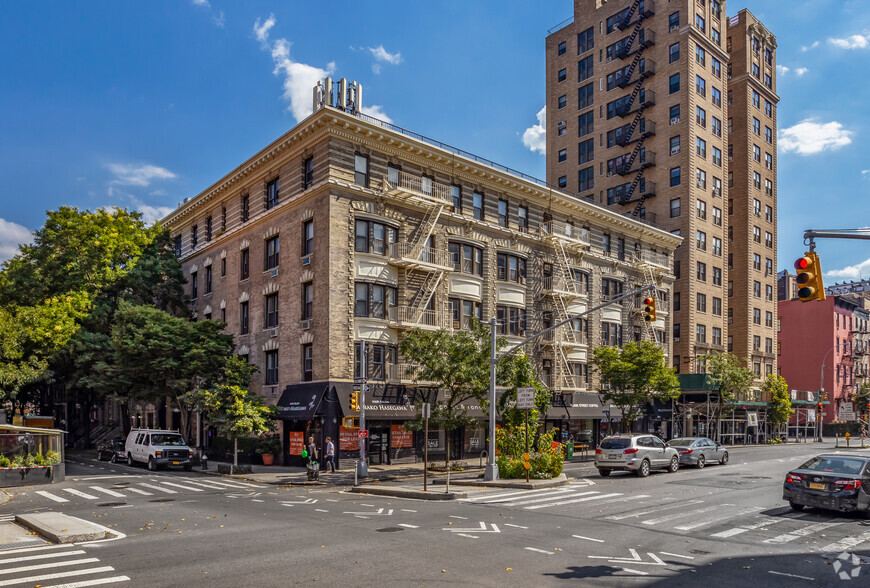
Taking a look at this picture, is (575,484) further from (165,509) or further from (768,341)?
(768,341)

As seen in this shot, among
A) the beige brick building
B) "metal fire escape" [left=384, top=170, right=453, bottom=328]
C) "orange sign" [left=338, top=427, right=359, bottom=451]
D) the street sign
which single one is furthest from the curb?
"metal fire escape" [left=384, top=170, right=453, bottom=328]

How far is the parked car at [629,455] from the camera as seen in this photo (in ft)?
97.3

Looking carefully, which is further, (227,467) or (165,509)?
(227,467)

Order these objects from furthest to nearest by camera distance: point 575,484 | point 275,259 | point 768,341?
point 768,341, point 275,259, point 575,484

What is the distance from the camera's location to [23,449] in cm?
2802

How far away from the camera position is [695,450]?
3425cm

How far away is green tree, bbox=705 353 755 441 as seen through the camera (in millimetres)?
55781

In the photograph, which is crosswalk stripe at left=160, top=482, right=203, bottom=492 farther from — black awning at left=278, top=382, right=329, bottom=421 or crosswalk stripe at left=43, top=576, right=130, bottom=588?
crosswalk stripe at left=43, top=576, right=130, bottom=588

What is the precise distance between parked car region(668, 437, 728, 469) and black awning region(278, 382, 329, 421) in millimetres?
17069

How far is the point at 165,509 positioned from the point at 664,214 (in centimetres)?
5055

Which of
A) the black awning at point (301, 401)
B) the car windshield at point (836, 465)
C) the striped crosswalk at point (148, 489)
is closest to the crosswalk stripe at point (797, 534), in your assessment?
the car windshield at point (836, 465)

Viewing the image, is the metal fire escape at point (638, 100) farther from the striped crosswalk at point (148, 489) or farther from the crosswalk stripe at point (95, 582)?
the crosswalk stripe at point (95, 582)

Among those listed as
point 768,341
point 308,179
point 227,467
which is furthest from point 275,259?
point 768,341

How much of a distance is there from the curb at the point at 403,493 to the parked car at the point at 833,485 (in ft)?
31.0
